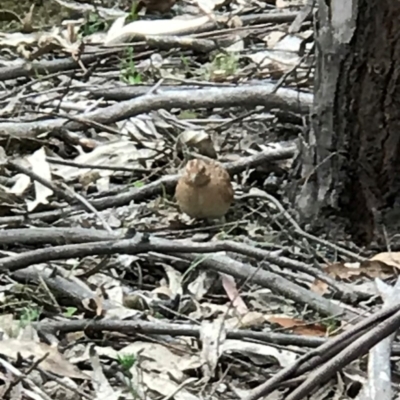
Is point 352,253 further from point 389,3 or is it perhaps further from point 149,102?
point 149,102

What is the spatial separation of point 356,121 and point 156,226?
58 centimetres

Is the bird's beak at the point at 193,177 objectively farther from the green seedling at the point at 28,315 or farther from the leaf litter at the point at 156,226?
the green seedling at the point at 28,315

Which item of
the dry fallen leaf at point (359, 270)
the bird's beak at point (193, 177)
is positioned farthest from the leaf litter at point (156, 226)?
the bird's beak at point (193, 177)

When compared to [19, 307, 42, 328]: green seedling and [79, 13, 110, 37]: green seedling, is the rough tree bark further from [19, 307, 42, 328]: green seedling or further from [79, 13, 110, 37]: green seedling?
[79, 13, 110, 37]: green seedling

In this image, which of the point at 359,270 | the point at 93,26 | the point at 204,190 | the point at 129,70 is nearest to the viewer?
the point at 359,270

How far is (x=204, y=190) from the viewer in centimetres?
235

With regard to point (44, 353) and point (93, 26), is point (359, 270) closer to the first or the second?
point (44, 353)

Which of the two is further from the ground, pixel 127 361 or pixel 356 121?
pixel 356 121

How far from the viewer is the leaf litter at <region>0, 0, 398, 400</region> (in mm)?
1856

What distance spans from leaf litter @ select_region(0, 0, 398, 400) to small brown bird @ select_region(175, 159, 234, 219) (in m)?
0.05

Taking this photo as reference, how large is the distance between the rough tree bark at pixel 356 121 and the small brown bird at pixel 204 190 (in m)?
0.20

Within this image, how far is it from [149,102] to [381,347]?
1383 millimetres

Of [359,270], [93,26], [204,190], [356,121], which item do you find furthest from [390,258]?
[93,26]

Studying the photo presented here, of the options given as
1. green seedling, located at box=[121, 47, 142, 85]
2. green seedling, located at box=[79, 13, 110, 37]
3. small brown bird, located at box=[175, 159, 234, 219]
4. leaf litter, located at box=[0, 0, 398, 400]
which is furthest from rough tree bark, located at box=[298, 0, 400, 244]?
green seedling, located at box=[79, 13, 110, 37]
